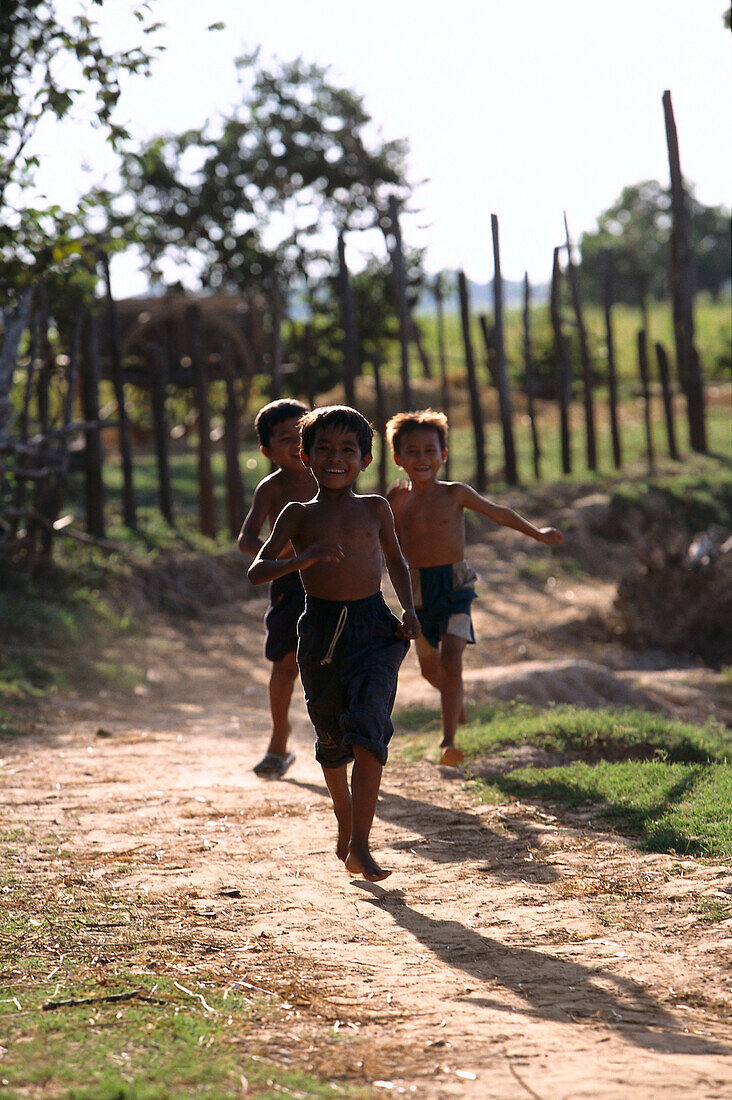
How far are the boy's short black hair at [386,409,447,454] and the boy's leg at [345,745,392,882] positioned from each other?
1.99 m

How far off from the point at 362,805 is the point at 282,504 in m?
1.90

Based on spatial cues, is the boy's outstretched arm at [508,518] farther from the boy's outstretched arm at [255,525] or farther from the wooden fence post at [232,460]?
the wooden fence post at [232,460]

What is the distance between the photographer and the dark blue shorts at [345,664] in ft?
12.8

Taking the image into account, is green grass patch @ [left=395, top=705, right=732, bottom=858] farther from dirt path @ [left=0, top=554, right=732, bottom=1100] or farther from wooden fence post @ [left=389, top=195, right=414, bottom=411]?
wooden fence post @ [left=389, top=195, right=414, bottom=411]

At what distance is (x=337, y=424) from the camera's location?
386 centimetres

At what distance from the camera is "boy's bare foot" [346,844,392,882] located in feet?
12.3

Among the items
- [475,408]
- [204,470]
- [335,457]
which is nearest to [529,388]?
[475,408]

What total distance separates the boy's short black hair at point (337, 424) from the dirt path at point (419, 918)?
152 centimetres

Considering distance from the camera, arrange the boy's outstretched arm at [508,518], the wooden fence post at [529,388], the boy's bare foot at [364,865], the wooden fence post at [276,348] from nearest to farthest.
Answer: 1. the boy's bare foot at [364,865]
2. the boy's outstretched arm at [508,518]
3. the wooden fence post at [276,348]
4. the wooden fence post at [529,388]

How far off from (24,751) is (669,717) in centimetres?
415

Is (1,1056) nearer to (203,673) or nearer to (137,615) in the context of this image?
(203,673)

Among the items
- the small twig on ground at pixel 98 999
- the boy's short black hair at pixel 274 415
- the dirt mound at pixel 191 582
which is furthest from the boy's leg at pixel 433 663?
the dirt mound at pixel 191 582

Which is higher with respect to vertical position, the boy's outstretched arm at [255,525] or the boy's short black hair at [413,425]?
the boy's short black hair at [413,425]

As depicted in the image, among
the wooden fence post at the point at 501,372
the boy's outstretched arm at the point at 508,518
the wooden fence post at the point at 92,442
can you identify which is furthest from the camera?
the wooden fence post at the point at 501,372
